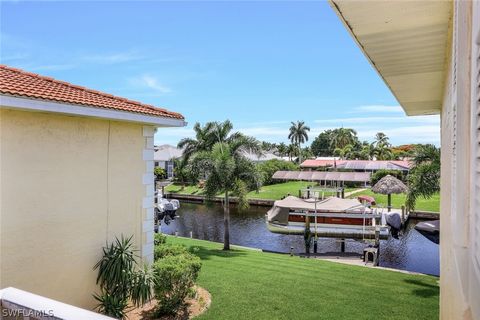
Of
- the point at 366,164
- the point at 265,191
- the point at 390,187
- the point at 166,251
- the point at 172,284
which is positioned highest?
the point at 366,164

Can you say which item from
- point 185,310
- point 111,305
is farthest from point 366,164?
point 111,305

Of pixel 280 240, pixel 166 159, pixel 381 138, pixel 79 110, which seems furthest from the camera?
pixel 381 138

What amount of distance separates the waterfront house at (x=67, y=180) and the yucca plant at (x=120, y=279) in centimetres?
20

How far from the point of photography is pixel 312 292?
919 centimetres

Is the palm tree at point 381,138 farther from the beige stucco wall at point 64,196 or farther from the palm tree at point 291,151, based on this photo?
the beige stucco wall at point 64,196

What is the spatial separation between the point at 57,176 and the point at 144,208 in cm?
221

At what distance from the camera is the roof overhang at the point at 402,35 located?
2.50m

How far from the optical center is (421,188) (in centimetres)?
1585

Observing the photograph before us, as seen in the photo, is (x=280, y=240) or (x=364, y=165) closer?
(x=280, y=240)

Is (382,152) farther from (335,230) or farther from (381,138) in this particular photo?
(335,230)

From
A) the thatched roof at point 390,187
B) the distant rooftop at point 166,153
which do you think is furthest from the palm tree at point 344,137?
the thatched roof at point 390,187

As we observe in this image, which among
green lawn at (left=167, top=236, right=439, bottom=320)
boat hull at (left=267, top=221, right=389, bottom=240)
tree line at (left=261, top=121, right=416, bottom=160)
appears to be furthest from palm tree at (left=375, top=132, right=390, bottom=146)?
green lawn at (left=167, top=236, right=439, bottom=320)

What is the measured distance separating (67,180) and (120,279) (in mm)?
2235

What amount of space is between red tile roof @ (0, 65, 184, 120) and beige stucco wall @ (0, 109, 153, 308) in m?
0.39
